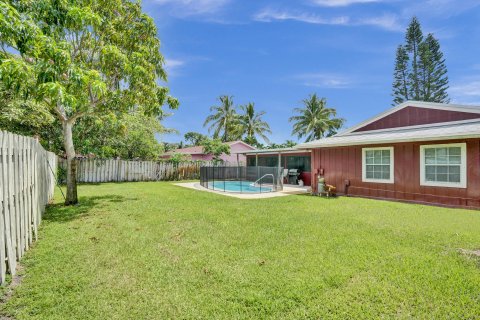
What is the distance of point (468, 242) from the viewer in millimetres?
4641

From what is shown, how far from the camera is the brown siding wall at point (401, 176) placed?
813 cm

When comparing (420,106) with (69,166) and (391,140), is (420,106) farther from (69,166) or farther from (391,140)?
(69,166)

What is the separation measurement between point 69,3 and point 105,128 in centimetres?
1256

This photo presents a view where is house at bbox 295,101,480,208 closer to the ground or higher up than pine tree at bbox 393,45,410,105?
closer to the ground

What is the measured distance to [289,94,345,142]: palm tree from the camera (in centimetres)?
3150

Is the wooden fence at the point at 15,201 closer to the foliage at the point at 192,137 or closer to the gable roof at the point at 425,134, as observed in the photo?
the gable roof at the point at 425,134

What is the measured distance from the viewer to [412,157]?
951 centimetres

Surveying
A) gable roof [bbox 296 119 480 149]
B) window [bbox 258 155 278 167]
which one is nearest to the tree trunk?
gable roof [bbox 296 119 480 149]

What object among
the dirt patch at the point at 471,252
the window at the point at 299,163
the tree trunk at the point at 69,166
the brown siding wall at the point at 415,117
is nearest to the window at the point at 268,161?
the window at the point at 299,163

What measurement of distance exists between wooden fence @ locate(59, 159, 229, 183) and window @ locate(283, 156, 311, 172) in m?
7.45

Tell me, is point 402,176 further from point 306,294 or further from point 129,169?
point 129,169

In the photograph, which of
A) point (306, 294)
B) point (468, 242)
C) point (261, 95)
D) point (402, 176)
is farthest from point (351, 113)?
point (306, 294)

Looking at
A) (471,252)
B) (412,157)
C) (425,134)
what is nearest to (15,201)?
(471,252)

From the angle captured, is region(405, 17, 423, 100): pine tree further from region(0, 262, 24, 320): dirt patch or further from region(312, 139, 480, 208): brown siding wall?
region(0, 262, 24, 320): dirt patch
